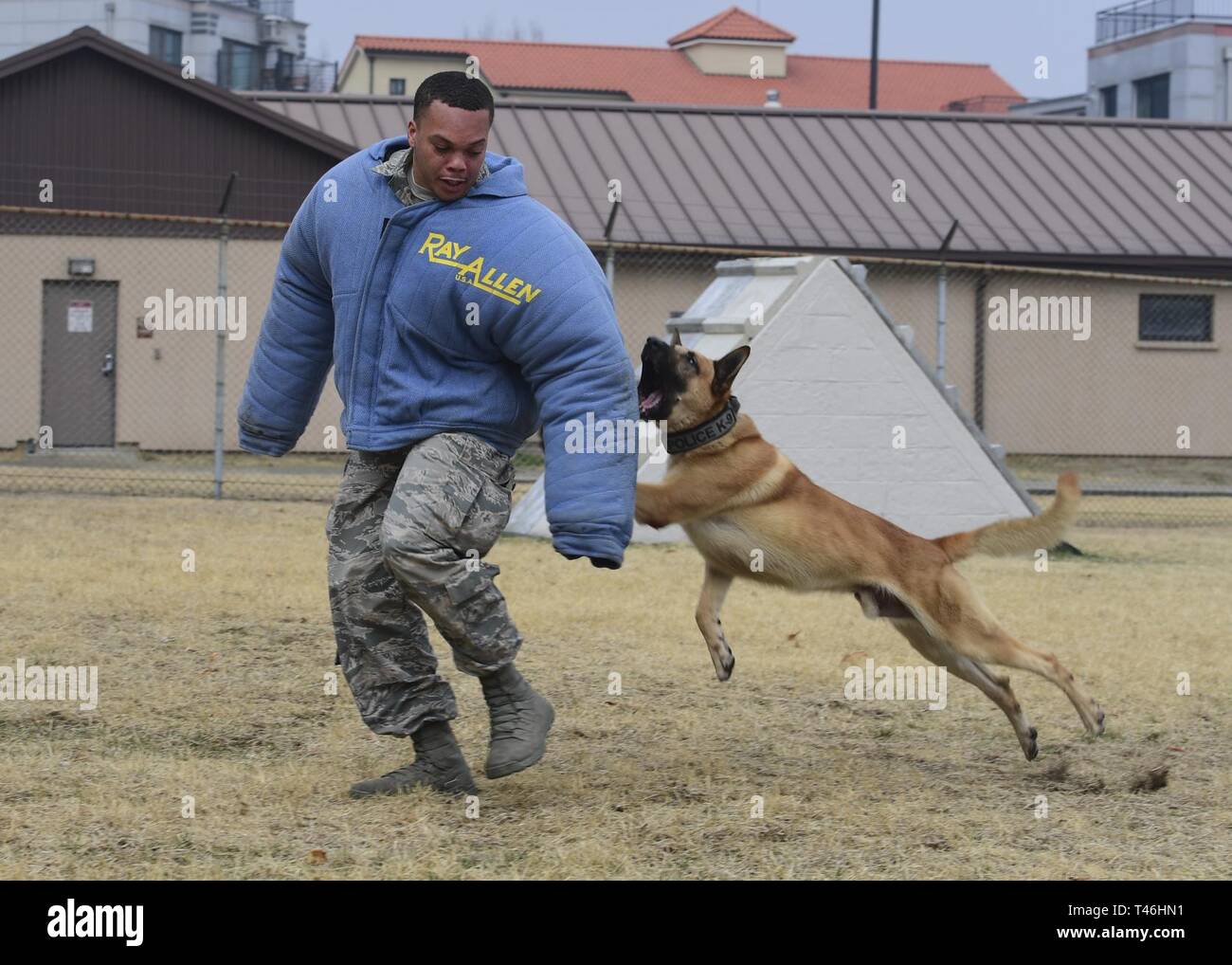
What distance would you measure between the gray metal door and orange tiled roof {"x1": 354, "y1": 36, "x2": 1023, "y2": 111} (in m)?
30.3

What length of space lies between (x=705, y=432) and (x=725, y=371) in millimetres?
236

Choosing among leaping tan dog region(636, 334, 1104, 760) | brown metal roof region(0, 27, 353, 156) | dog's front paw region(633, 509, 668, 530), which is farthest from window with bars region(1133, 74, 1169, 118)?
dog's front paw region(633, 509, 668, 530)

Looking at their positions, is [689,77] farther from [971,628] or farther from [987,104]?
[971,628]

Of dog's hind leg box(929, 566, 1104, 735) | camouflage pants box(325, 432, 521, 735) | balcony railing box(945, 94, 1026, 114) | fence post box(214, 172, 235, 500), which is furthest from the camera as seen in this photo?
balcony railing box(945, 94, 1026, 114)

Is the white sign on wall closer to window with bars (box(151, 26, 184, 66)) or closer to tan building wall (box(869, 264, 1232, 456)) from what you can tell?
tan building wall (box(869, 264, 1232, 456))

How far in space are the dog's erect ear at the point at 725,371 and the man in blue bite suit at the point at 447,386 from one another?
1090 mm

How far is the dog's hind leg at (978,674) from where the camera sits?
5.50 m

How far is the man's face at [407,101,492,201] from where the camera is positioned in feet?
13.7

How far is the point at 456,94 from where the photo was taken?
419cm

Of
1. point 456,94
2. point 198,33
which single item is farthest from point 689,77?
point 456,94

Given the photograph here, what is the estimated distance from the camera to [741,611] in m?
8.45

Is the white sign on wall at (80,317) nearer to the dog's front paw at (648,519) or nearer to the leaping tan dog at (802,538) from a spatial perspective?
the leaping tan dog at (802,538)

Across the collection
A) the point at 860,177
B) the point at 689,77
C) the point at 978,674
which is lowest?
the point at 978,674
